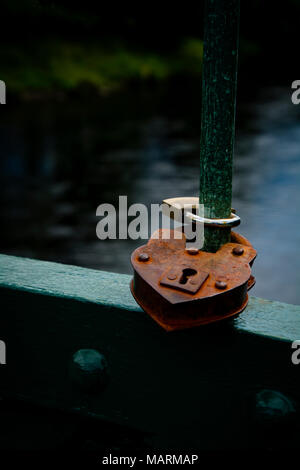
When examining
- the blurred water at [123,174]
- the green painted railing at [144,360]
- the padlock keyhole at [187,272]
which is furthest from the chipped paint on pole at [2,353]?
the blurred water at [123,174]

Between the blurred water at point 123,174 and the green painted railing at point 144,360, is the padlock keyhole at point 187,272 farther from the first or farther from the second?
the blurred water at point 123,174

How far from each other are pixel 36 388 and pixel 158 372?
366 mm

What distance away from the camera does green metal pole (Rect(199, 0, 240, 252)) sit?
1.02 m

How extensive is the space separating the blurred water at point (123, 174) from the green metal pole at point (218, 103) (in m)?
3.23

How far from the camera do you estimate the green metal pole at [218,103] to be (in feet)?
3.34

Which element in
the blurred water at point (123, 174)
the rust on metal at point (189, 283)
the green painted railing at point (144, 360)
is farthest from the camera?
the blurred water at point (123, 174)

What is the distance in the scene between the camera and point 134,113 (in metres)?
13.7

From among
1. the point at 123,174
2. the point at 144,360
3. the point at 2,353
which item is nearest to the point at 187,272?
the point at 144,360

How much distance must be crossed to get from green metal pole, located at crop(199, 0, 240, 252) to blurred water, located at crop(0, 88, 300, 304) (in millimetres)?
3225

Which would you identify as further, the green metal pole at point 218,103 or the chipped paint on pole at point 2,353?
the chipped paint on pole at point 2,353

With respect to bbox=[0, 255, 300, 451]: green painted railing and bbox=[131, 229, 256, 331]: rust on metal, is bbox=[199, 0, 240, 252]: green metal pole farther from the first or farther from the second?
bbox=[0, 255, 300, 451]: green painted railing

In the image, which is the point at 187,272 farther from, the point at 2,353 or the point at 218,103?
the point at 2,353

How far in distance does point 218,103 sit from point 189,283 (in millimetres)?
388

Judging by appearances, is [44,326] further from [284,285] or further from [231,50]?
[284,285]
